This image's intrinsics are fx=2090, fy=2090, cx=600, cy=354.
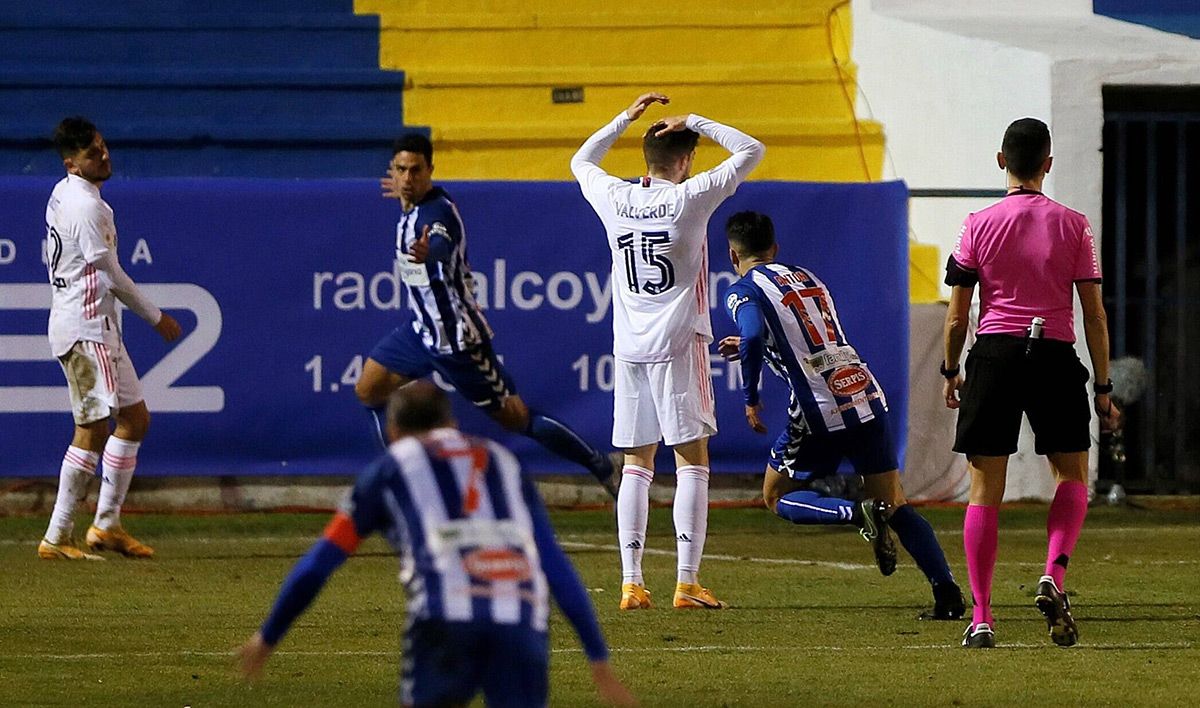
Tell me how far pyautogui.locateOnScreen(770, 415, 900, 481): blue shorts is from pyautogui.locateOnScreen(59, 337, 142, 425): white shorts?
3535mm

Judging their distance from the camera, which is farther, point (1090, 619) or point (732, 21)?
point (732, 21)

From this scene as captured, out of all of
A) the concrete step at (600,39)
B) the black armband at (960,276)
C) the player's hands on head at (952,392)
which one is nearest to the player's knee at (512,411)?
the player's hands on head at (952,392)

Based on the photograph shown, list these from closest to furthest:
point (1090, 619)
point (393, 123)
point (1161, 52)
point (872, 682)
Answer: point (872, 682) → point (1090, 619) → point (1161, 52) → point (393, 123)

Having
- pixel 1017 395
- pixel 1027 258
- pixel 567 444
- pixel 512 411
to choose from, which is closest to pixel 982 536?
pixel 1017 395

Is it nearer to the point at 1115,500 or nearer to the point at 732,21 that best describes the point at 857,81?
the point at 732,21

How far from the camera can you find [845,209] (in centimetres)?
1259

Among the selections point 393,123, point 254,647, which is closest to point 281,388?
point 393,123

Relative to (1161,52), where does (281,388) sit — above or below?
below

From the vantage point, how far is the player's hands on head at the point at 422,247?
866 centimetres

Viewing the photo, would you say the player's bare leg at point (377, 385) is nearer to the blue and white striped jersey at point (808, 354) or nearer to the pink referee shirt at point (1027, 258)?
the blue and white striped jersey at point (808, 354)

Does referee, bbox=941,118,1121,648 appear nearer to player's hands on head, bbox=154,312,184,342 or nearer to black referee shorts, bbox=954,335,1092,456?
black referee shorts, bbox=954,335,1092,456

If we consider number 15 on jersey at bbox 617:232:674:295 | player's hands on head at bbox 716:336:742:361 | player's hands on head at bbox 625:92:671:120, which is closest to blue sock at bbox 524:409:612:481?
player's hands on head at bbox 716:336:742:361

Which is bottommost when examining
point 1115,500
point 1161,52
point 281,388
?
point 1115,500

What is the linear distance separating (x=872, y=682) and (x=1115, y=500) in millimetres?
7001
